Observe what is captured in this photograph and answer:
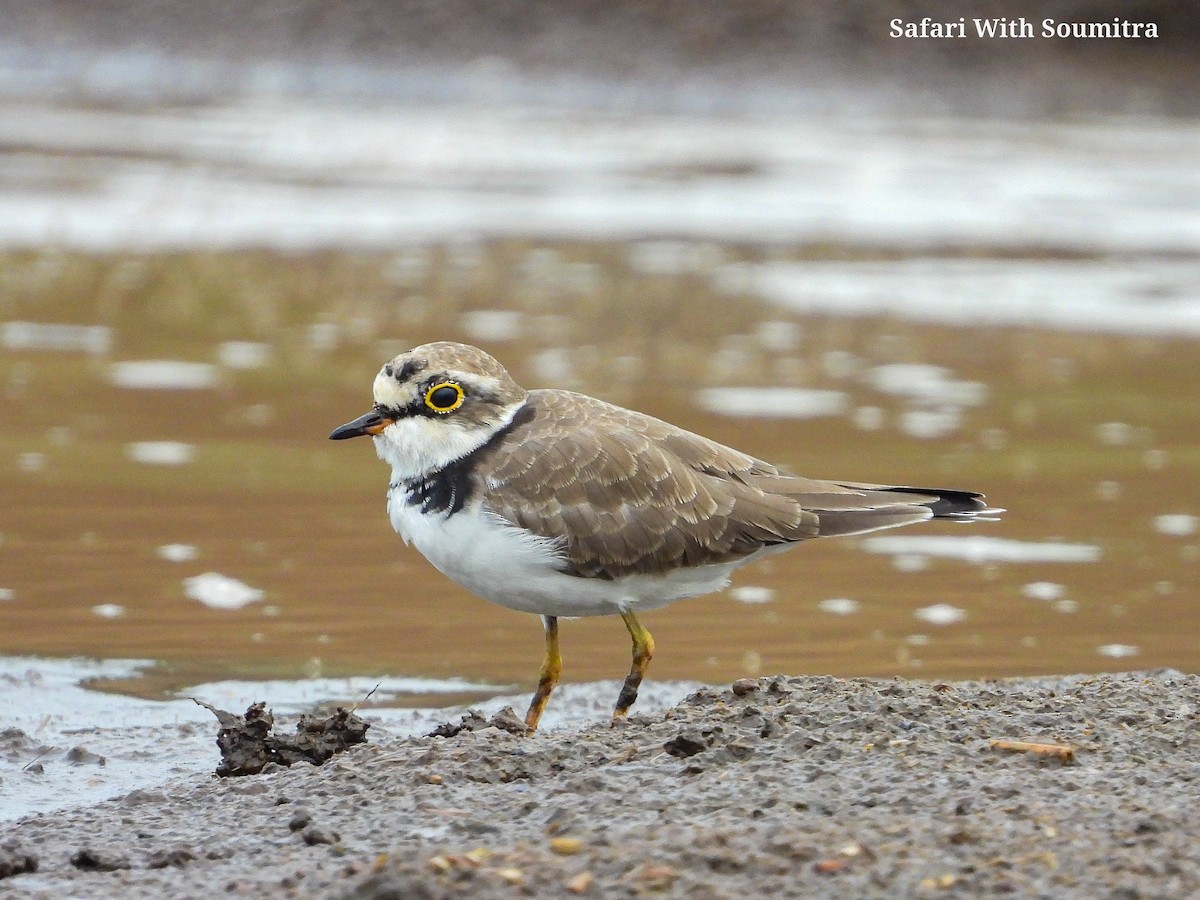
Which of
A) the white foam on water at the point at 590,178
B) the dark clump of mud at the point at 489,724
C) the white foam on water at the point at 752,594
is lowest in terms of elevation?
the white foam on water at the point at 752,594

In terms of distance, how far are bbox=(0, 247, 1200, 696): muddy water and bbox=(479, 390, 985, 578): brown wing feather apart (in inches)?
34.7

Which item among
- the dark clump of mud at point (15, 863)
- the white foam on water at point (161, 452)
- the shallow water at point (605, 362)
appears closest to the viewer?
the dark clump of mud at point (15, 863)

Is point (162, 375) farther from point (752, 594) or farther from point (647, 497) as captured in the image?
point (647, 497)

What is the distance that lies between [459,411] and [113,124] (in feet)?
56.2

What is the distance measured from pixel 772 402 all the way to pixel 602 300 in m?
3.05

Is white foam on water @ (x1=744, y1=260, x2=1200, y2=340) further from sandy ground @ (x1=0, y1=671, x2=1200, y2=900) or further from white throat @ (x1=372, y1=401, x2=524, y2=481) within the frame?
sandy ground @ (x1=0, y1=671, x2=1200, y2=900)

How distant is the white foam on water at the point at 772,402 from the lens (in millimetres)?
9641

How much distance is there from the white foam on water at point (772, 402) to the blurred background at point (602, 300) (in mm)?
53

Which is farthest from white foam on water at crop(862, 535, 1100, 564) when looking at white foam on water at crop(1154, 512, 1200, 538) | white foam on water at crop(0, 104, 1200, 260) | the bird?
A: white foam on water at crop(0, 104, 1200, 260)

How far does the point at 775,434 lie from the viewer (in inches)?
362

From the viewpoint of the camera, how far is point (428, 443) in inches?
209

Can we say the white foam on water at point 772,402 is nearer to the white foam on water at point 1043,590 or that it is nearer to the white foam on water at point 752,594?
the white foam on water at point 752,594

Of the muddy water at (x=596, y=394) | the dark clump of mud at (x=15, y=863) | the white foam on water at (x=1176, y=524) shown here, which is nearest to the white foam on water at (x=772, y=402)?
the muddy water at (x=596, y=394)

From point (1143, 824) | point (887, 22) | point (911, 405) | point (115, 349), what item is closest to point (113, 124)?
point (887, 22)
